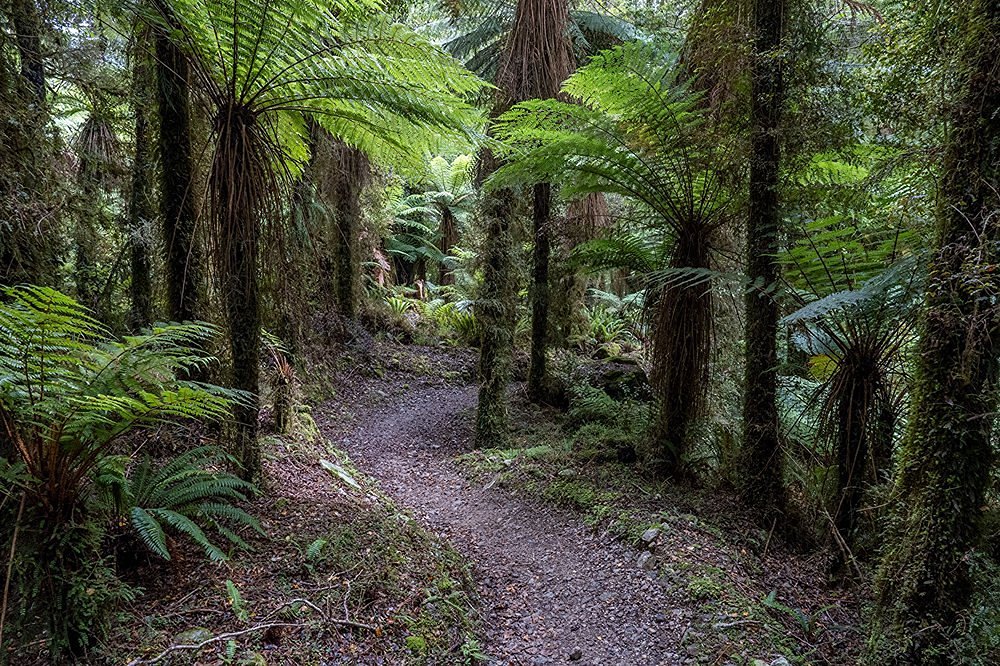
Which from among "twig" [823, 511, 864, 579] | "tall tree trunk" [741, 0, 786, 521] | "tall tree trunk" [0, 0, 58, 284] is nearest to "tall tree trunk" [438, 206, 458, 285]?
"tall tree trunk" [0, 0, 58, 284]

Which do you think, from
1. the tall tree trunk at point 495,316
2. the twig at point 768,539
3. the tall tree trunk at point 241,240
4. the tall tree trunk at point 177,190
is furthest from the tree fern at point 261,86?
the twig at point 768,539

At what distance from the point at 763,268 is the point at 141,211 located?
5.47 metres

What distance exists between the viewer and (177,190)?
3.80 metres

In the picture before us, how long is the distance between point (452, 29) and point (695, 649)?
12.9 metres

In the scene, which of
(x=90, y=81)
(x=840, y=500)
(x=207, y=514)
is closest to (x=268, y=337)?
(x=207, y=514)

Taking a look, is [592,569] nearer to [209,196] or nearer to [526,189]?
[209,196]

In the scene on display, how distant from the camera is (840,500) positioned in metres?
3.35

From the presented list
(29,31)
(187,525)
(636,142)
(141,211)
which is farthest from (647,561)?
(29,31)

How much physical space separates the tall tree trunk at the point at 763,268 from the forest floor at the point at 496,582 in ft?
1.40

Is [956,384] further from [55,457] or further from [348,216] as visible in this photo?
[348,216]

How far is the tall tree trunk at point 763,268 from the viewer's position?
11.4 feet

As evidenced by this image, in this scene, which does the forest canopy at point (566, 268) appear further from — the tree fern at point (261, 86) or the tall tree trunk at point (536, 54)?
the tall tree trunk at point (536, 54)

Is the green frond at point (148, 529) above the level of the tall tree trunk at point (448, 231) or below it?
below

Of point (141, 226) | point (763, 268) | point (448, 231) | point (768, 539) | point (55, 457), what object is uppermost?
point (448, 231)
